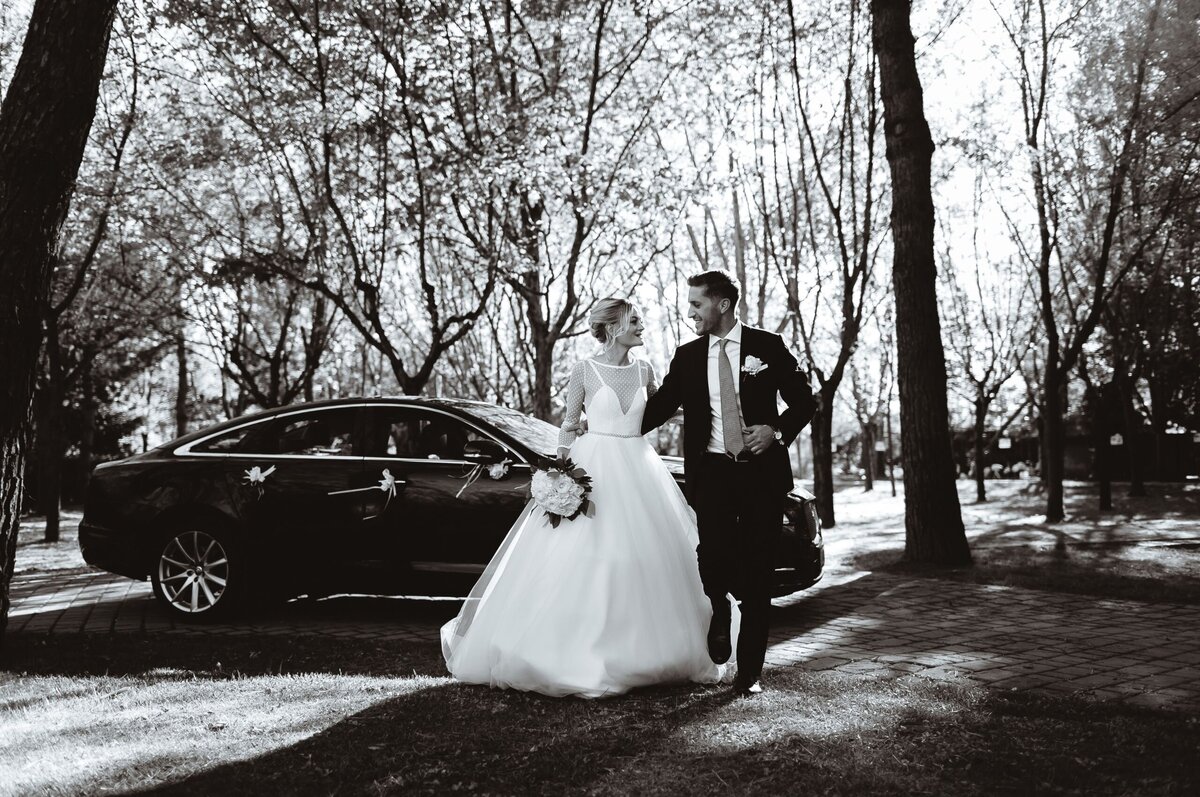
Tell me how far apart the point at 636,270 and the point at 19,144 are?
14692mm

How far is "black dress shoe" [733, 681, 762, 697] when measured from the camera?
498 centimetres

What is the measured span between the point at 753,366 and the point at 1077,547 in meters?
→ 10.1

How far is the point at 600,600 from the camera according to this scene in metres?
5.11

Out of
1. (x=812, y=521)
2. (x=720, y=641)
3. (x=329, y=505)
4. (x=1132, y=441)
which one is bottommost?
(x=720, y=641)

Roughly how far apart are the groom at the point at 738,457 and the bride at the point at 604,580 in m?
0.27

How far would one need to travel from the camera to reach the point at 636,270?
795 inches

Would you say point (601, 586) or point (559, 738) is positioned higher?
point (601, 586)

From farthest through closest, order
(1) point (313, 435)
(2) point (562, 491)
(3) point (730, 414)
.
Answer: (1) point (313, 435) → (2) point (562, 491) → (3) point (730, 414)

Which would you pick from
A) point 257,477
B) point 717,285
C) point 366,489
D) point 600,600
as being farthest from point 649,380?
point 257,477

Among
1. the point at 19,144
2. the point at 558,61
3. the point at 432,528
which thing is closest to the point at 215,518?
the point at 432,528

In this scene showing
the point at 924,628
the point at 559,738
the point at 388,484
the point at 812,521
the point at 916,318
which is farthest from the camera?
the point at 916,318

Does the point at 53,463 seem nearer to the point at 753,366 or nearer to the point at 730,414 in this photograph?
the point at 730,414

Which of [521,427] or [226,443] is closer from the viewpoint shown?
[521,427]

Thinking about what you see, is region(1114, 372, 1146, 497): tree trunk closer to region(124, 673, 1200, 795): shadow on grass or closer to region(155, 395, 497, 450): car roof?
region(155, 395, 497, 450): car roof
